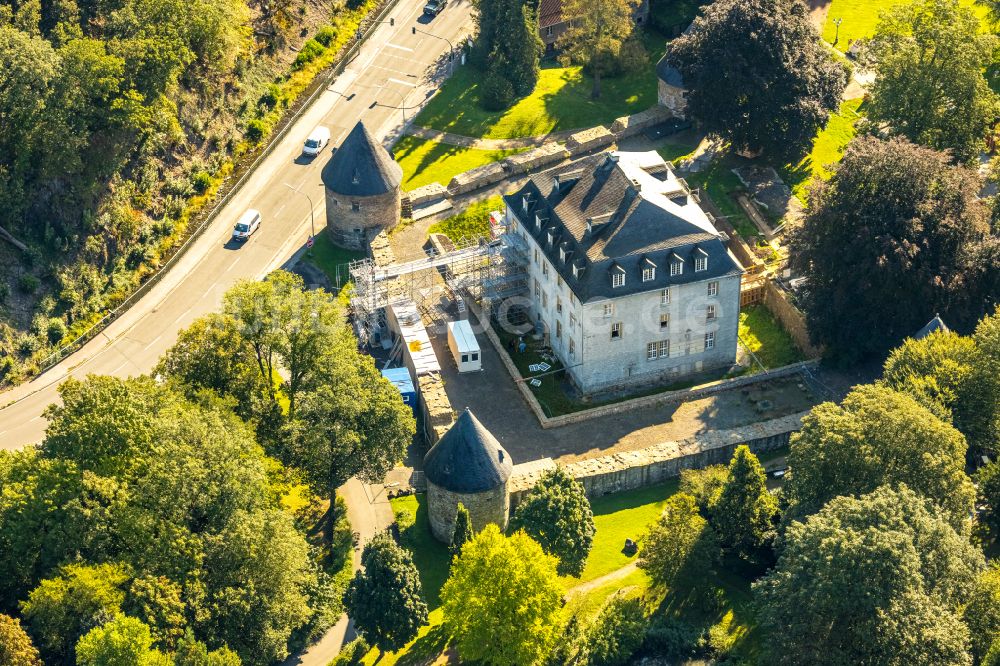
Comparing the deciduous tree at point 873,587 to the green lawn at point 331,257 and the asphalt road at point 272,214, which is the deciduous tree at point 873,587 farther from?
the asphalt road at point 272,214

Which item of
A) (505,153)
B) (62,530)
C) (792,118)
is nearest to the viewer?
(62,530)

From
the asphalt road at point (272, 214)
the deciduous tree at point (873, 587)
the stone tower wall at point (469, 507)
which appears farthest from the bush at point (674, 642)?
the asphalt road at point (272, 214)

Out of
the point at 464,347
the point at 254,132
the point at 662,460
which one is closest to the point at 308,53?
the point at 254,132

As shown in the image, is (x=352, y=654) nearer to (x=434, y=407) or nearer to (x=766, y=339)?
(x=434, y=407)

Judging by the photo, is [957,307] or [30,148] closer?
[957,307]

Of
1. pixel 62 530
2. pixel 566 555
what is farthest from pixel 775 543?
pixel 62 530

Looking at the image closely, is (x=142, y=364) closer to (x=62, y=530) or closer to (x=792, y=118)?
(x=62, y=530)
